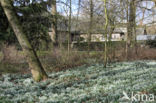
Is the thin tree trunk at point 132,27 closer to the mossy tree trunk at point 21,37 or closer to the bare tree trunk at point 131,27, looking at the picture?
the bare tree trunk at point 131,27

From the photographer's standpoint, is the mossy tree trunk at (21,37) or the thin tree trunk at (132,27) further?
the thin tree trunk at (132,27)

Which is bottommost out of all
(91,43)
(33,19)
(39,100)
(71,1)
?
(39,100)

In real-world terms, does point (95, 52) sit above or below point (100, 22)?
below

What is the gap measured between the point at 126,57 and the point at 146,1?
6.38 metres

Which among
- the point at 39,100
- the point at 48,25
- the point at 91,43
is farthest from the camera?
the point at 91,43

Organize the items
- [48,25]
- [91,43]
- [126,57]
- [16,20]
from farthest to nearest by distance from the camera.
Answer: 1. [91,43]
2. [126,57]
3. [48,25]
4. [16,20]

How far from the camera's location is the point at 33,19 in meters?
12.5

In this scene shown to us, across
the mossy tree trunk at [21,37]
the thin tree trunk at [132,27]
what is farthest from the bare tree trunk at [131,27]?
the mossy tree trunk at [21,37]

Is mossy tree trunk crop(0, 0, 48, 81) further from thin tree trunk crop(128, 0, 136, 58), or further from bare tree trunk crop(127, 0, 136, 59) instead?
thin tree trunk crop(128, 0, 136, 58)

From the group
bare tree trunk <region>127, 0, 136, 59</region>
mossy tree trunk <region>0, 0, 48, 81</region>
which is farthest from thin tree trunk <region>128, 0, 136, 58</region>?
mossy tree trunk <region>0, 0, 48, 81</region>

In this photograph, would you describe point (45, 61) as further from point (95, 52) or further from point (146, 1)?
point (146, 1)

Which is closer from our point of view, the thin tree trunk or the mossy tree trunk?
the mossy tree trunk

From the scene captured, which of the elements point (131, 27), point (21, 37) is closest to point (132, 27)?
point (131, 27)

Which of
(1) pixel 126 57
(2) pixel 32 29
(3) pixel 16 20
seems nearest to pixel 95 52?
(1) pixel 126 57
